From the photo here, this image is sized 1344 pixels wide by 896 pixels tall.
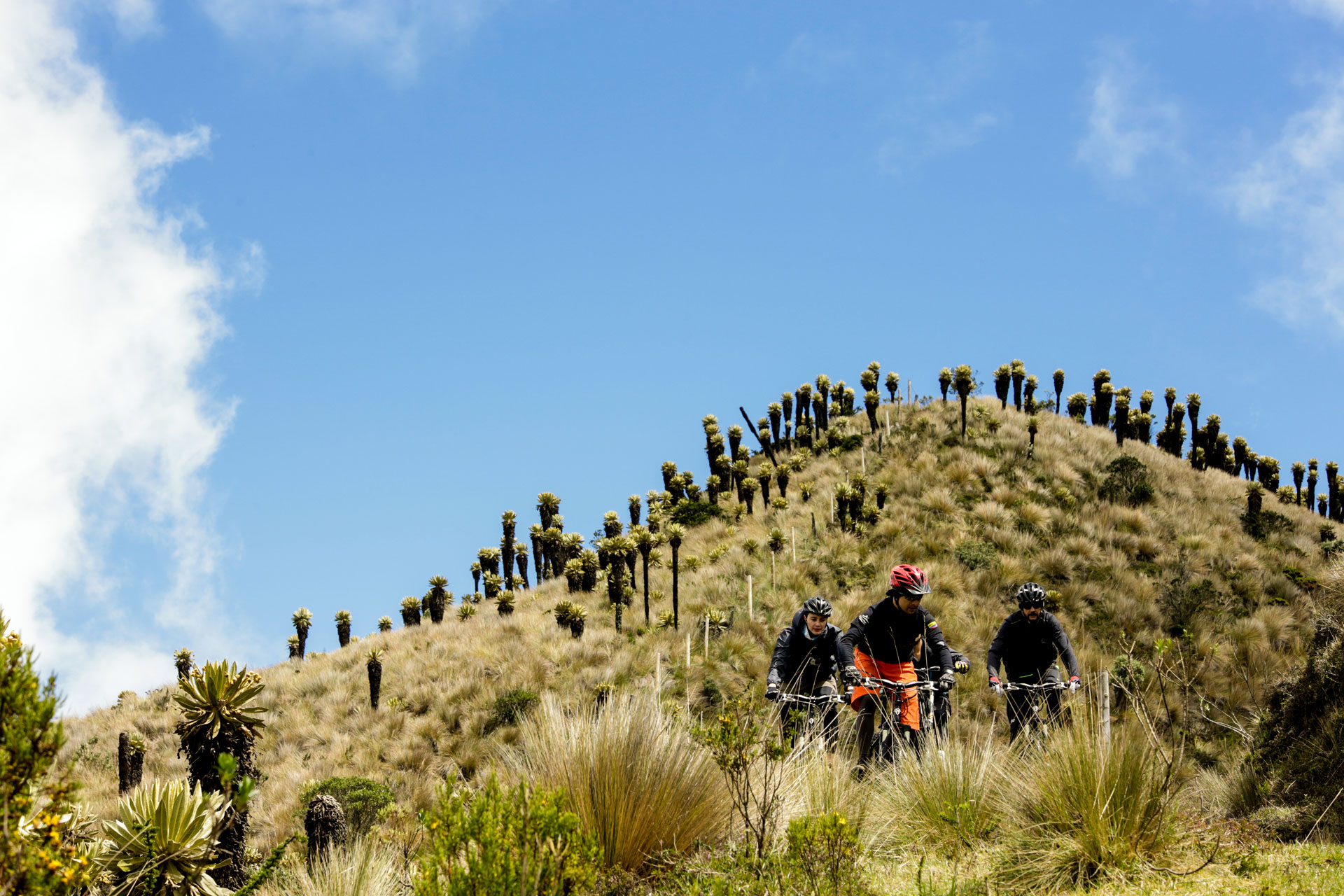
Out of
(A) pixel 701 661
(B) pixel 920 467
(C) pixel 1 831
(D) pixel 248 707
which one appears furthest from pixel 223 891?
(B) pixel 920 467

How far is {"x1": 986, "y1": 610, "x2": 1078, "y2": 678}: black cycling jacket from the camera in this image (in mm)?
8438

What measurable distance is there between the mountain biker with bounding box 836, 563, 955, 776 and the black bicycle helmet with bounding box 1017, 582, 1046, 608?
886mm

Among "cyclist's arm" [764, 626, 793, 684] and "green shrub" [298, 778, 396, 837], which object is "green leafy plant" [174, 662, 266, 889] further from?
"cyclist's arm" [764, 626, 793, 684]

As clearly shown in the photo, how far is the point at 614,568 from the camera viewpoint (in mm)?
19703

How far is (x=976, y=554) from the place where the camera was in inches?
847

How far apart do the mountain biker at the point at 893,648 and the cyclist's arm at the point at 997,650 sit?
14.4 inches

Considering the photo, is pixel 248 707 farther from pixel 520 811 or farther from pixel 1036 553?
pixel 1036 553

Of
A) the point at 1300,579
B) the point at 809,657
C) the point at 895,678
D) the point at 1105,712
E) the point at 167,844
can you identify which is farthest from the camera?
the point at 1300,579

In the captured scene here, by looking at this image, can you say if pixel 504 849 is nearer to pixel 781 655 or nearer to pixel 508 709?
pixel 781 655

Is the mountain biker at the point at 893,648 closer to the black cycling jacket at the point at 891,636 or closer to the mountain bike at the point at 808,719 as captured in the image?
the black cycling jacket at the point at 891,636

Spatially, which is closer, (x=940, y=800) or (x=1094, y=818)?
(x=1094, y=818)


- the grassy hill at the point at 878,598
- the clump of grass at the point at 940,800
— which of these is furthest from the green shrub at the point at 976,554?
the clump of grass at the point at 940,800

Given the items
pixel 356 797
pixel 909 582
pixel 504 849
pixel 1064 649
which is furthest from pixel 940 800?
pixel 356 797

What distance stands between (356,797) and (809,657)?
6.39 m
